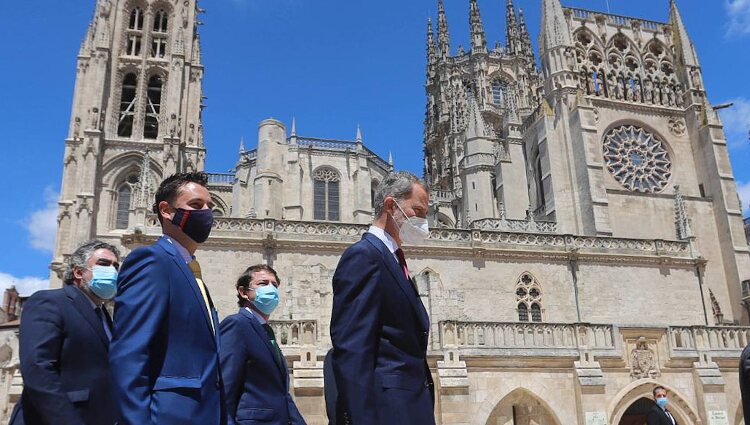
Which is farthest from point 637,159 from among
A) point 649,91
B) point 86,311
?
point 86,311

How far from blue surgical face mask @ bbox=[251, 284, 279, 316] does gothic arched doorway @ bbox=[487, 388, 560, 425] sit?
892 centimetres

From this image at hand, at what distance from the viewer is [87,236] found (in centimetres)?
3130

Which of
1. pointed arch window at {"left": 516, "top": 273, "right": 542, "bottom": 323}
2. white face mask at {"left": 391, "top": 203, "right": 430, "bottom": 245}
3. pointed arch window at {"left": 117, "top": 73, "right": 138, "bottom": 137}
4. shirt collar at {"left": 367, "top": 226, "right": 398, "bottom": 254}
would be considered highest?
pointed arch window at {"left": 117, "top": 73, "right": 138, "bottom": 137}

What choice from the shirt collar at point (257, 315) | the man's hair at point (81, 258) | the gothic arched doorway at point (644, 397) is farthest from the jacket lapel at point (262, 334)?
the gothic arched doorway at point (644, 397)

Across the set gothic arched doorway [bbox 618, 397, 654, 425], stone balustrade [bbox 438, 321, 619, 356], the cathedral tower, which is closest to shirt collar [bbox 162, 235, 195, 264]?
stone balustrade [bbox 438, 321, 619, 356]

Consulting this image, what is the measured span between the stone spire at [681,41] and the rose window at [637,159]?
5.15 metres

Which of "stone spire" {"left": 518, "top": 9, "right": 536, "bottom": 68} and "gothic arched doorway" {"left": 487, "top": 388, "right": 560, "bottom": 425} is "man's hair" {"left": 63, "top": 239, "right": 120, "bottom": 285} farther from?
"stone spire" {"left": 518, "top": 9, "right": 536, "bottom": 68}

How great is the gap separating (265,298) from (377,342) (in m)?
2.03

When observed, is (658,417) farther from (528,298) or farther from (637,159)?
(637,159)

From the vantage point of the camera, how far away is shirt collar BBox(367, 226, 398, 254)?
3711 mm

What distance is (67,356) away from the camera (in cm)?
382

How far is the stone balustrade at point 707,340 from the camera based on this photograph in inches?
537

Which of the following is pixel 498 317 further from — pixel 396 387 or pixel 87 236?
pixel 87 236

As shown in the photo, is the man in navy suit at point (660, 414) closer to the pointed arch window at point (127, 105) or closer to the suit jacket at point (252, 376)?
the suit jacket at point (252, 376)
